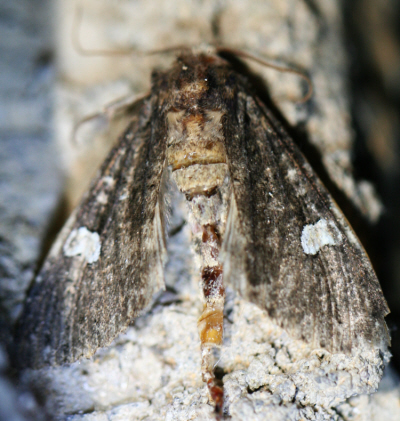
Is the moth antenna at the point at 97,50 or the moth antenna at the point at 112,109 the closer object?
the moth antenna at the point at 112,109

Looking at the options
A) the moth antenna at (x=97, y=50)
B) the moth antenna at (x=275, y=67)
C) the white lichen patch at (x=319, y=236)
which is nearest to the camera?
the white lichen patch at (x=319, y=236)

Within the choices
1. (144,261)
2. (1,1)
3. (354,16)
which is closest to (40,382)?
(144,261)

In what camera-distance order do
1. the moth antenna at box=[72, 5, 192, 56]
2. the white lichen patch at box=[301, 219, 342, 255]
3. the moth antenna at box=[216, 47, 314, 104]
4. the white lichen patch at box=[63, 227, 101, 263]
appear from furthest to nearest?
1. the moth antenna at box=[72, 5, 192, 56]
2. the moth antenna at box=[216, 47, 314, 104]
3. the white lichen patch at box=[63, 227, 101, 263]
4. the white lichen patch at box=[301, 219, 342, 255]

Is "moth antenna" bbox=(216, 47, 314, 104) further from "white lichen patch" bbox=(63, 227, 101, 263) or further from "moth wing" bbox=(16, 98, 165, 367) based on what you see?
"white lichen patch" bbox=(63, 227, 101, 263)

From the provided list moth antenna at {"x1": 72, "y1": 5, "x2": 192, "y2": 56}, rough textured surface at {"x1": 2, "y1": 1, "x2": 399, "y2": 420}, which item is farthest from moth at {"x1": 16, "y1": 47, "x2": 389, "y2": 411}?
moth antenna at {"x1": 72, "y1": 5, "x2": 192, "y2": 56}

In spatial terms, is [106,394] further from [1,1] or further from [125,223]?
[1,1]

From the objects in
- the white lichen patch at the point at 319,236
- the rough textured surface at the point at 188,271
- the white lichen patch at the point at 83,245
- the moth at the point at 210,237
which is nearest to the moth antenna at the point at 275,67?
the rough textured surface at the point at 188,271

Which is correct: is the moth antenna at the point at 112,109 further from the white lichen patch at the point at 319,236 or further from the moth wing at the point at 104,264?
the white lichen patch at the point at 319,236

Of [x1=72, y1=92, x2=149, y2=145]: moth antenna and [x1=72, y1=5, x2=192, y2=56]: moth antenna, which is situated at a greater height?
[x1=72, y1=5, x2=192, y2=56]: moth antenna

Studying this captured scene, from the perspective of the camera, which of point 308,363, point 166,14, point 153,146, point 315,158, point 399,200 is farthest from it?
point 399,200
